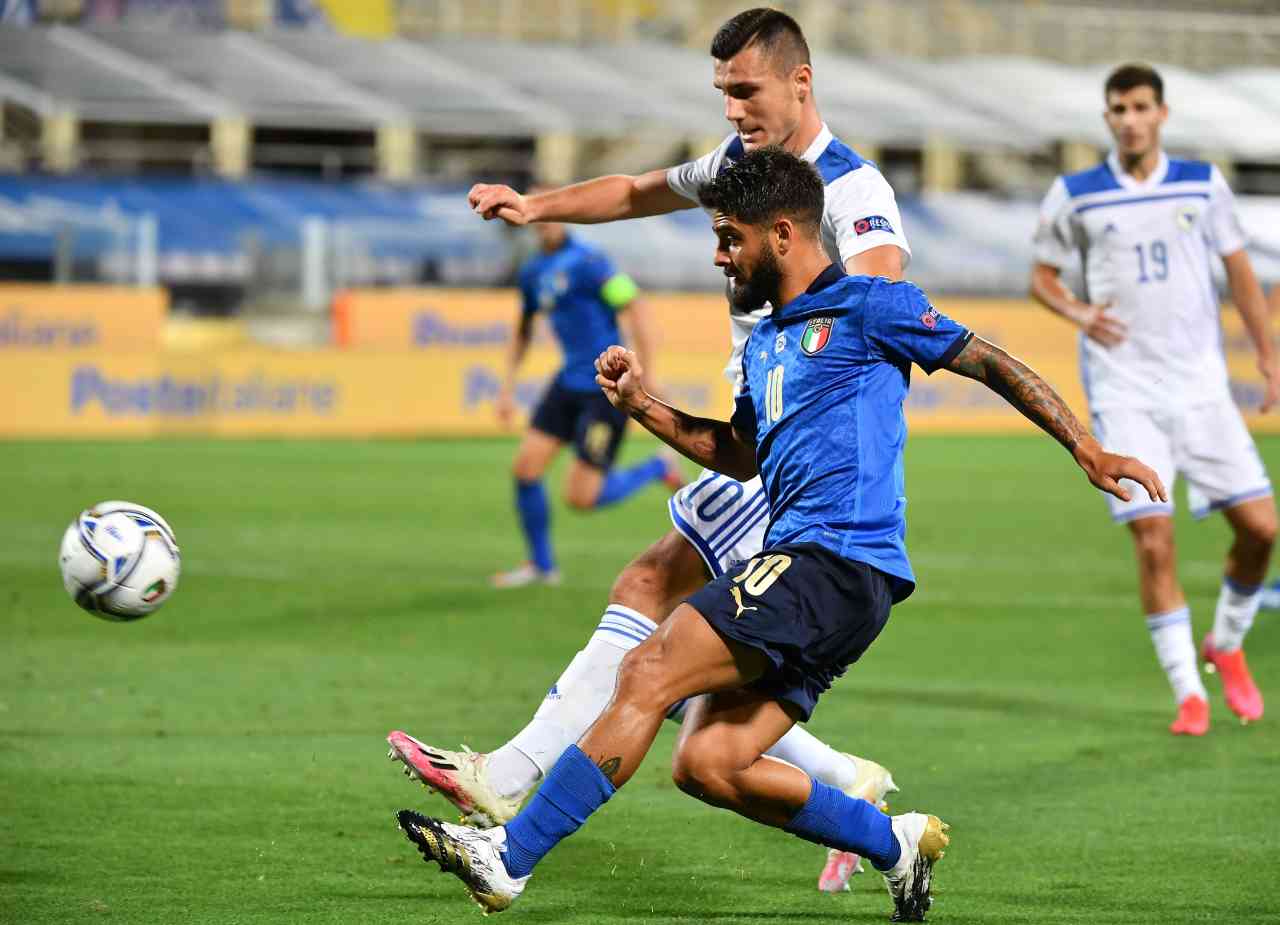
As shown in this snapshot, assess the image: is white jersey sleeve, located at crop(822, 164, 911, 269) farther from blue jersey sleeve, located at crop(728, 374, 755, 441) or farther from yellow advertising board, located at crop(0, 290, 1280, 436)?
yellow advertising board, located at crop(0, 290, 1280, 436)

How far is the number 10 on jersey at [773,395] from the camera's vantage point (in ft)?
16.4

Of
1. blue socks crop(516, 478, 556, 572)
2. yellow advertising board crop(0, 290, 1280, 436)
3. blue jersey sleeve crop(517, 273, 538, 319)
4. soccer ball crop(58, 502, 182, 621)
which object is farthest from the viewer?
yellow advertising board crop(0, 290, 1280, 436)

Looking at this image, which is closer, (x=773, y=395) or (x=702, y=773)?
(x=702, y=773)

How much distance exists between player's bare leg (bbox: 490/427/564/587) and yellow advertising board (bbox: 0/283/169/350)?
1251 centimetres

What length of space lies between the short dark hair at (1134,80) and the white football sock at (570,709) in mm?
3601

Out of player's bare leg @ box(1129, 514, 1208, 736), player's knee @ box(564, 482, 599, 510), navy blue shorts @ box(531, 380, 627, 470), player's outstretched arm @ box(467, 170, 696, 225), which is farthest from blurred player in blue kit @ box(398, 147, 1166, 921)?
player's knee @ box(564, 482, 599, 510)

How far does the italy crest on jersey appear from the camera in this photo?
16.2 ft

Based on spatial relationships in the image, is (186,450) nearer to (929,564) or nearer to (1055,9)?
(929,564)

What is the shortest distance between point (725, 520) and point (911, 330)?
3.59ft

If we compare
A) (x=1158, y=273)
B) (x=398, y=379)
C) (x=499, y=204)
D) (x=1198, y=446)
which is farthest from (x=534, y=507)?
(x=398, y=379)

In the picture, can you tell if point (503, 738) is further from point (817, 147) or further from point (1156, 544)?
point (817, 147)

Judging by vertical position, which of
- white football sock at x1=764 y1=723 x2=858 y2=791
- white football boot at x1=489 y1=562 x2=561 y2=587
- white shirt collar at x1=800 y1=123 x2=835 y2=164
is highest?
white shirt collar at x1=800 y1=123 x2=835 y2=164

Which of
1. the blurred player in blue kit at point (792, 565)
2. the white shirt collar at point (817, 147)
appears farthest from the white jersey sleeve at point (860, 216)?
the blurred player in blue kit at point (792, 565)

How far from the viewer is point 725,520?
574 centimetres
